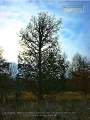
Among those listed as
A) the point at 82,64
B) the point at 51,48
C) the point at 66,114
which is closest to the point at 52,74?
the point at 51,48

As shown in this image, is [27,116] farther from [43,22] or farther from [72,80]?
[43,22]

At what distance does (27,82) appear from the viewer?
502 inches

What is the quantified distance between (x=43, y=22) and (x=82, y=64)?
3.18 m

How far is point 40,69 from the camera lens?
12914mm

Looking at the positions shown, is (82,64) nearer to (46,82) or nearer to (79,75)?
(79,75)

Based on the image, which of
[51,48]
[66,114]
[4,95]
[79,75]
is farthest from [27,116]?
[51,48]

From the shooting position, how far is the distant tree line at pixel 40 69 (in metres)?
12.1

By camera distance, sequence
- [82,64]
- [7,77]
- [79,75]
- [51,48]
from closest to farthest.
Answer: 1. [82,64]
2. [79,75]
3. [7,77]
4. [51,48]

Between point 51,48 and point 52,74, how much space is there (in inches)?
60.7

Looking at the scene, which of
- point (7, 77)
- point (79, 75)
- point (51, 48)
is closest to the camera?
point (79, 75)

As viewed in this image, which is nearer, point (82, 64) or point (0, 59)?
point (82, 64)

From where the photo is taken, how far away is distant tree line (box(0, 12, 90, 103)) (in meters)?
12.1

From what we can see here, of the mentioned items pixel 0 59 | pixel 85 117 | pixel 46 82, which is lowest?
pixel 85 117

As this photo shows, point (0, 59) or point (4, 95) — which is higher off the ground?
point (0, 59)
